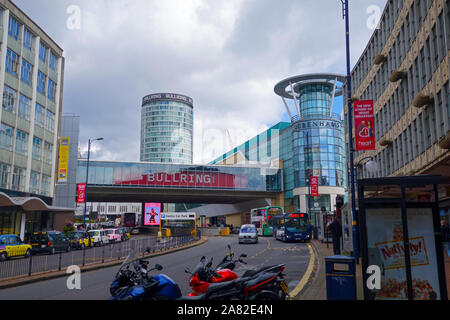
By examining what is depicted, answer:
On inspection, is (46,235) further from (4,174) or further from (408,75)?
(408,75)

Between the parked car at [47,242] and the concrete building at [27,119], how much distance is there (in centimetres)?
414

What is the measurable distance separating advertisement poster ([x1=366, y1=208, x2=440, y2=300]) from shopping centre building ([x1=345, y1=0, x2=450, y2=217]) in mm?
7980

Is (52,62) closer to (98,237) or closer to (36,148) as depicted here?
(36,148)

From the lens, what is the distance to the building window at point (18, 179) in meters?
37.8

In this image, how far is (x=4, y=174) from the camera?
119 ft

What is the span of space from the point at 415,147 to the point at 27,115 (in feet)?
117

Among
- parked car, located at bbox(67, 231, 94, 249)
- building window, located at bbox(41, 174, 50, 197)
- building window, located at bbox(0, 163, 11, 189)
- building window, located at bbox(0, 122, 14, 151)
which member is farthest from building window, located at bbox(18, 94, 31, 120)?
parked car, located at bbox(67, 231, 94, 249)

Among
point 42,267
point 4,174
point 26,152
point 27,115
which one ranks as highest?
point 27,115

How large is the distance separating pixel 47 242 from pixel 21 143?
46.8 ft

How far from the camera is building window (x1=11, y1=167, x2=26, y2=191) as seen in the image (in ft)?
124

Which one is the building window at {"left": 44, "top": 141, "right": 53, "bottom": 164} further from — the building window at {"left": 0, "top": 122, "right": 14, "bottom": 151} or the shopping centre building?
the shopping centre building

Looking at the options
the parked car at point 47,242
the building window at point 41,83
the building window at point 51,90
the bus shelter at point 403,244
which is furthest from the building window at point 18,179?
the bus shelter at point 403,244

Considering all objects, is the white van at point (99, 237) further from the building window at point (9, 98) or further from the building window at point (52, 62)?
the building window at point (52, 62)
